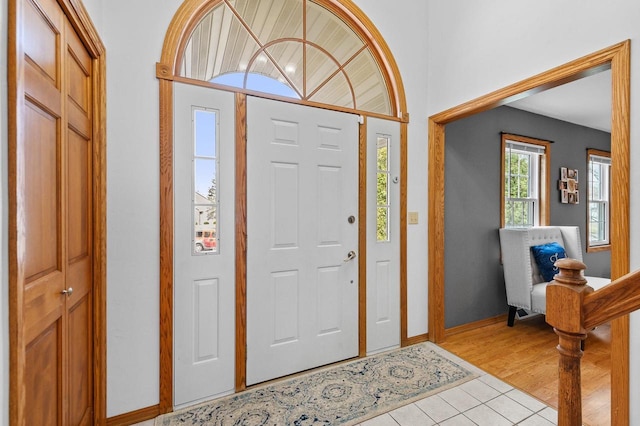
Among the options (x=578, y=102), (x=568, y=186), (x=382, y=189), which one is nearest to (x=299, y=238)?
(x=382, y=189)

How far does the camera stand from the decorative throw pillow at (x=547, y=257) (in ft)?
10.2

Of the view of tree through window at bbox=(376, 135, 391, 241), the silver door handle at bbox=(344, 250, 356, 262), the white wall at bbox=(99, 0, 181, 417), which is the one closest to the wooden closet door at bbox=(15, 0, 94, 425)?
the white wall at bbox=(99, 0, 181, 417)

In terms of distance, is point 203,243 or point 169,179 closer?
point 169,179

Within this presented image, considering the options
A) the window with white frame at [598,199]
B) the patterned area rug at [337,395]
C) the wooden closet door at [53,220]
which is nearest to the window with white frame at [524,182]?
the window with white frame at [598,199]

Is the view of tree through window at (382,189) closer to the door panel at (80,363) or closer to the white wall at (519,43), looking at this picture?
the white wall at (519,43)

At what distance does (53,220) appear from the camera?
1162mm

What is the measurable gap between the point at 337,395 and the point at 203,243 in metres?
1.34

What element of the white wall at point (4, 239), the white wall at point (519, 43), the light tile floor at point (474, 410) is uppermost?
the white wall at point (519, 43)

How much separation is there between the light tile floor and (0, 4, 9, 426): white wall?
4.23 feet

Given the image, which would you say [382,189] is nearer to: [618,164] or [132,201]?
[618,164]

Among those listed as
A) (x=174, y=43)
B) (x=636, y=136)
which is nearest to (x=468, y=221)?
(x=636, y=136)

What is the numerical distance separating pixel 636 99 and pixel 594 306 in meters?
1.42

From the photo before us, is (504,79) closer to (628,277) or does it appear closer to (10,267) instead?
(628,277)

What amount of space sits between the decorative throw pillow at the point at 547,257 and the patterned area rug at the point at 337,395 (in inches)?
61.7
